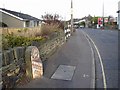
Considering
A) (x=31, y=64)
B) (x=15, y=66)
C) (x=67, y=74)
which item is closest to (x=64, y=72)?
(x=67, y=74)

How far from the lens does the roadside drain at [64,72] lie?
29.6 feet

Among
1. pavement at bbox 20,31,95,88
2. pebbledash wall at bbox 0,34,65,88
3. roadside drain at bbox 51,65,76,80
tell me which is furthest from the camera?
roadside drain at bbox 51,65,76,80

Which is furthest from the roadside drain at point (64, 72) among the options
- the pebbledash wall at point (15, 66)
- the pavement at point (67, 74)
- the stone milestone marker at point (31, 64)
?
the pebbledash wall at point (15, 66)

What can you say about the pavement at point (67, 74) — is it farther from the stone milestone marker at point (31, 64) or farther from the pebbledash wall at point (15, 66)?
the pebbledash wall at point (15, 66)

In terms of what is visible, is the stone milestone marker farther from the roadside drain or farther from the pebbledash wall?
the roadside drain

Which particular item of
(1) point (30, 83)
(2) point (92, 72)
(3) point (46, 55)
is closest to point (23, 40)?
(3) point (46, 55)

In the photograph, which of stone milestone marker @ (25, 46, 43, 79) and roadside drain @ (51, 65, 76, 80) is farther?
roadside drain @ (51, 65, 76, 80)

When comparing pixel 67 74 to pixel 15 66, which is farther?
pixel 67 74

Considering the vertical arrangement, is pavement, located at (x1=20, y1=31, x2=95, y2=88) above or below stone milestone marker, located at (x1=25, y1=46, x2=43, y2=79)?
below

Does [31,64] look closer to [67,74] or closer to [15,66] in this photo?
[15,66]

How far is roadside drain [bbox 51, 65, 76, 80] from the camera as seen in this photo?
9.02m

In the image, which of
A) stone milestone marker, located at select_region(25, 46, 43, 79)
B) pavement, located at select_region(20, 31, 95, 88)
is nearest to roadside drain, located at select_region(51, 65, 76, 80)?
pavement, located at select_region(20, 31, 95, 88)

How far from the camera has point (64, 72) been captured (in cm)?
981

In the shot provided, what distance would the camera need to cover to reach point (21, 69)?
323 inches
